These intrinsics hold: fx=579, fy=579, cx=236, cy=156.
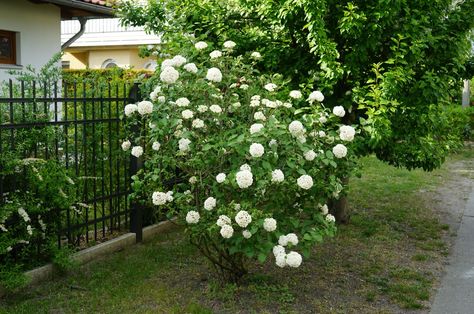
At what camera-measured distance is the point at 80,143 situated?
5.64 metres

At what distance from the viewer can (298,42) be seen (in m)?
6.36

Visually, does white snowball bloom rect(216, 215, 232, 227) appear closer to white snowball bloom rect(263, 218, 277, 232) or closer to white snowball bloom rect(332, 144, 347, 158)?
white snowball bloom rect(263, 218, 277, 232)

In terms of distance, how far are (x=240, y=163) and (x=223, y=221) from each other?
49 centimetres

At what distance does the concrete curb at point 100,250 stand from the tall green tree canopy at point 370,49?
7.16 ft

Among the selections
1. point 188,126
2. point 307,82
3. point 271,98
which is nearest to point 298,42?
point 307,82

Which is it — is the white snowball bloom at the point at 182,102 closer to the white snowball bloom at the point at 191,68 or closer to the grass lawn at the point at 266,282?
the white snowball bloom at the point at 191,68

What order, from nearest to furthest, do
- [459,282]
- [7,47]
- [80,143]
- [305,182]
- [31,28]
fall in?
[305,182]
[459,282]
[80,143]
[7,47]
[31,28]

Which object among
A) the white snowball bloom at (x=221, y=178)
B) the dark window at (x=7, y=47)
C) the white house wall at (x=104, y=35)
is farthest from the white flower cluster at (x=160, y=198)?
the white house wall at (x=104, y=35)

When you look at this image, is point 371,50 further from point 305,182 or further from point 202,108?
point 305,182

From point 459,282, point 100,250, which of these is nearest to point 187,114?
point 100,250

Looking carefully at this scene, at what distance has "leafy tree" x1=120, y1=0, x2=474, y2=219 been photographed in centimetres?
563

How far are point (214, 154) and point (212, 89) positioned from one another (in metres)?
0.57

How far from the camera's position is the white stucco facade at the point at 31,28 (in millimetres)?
9438

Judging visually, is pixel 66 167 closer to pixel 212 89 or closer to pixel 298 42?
pixel 212 89
